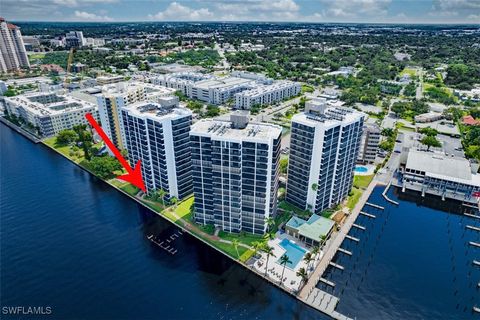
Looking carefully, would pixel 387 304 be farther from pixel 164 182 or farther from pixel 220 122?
pixel 164 182

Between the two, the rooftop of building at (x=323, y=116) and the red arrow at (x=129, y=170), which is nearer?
the rooftop of building at (x=323, y=116)

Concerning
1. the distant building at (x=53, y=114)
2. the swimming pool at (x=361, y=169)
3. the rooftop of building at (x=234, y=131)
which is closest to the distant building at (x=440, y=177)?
the swimming pool at (x=361, y=169)

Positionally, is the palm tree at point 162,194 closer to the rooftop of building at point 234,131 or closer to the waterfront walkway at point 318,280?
the rooftop of building at point 234,131

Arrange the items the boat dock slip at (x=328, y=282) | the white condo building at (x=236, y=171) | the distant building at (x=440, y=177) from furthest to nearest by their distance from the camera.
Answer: the distant building at (x=440, y=177) < the white condo building at (x=236, y=171) < the boat dock slip at (x=328, y=282)

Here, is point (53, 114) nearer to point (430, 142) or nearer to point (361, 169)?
point (361, 169)

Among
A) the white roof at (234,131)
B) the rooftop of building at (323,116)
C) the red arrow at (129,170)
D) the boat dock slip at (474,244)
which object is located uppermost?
the rooftop of building at (323,116)

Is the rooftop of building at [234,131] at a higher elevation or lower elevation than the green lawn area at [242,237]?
higher
